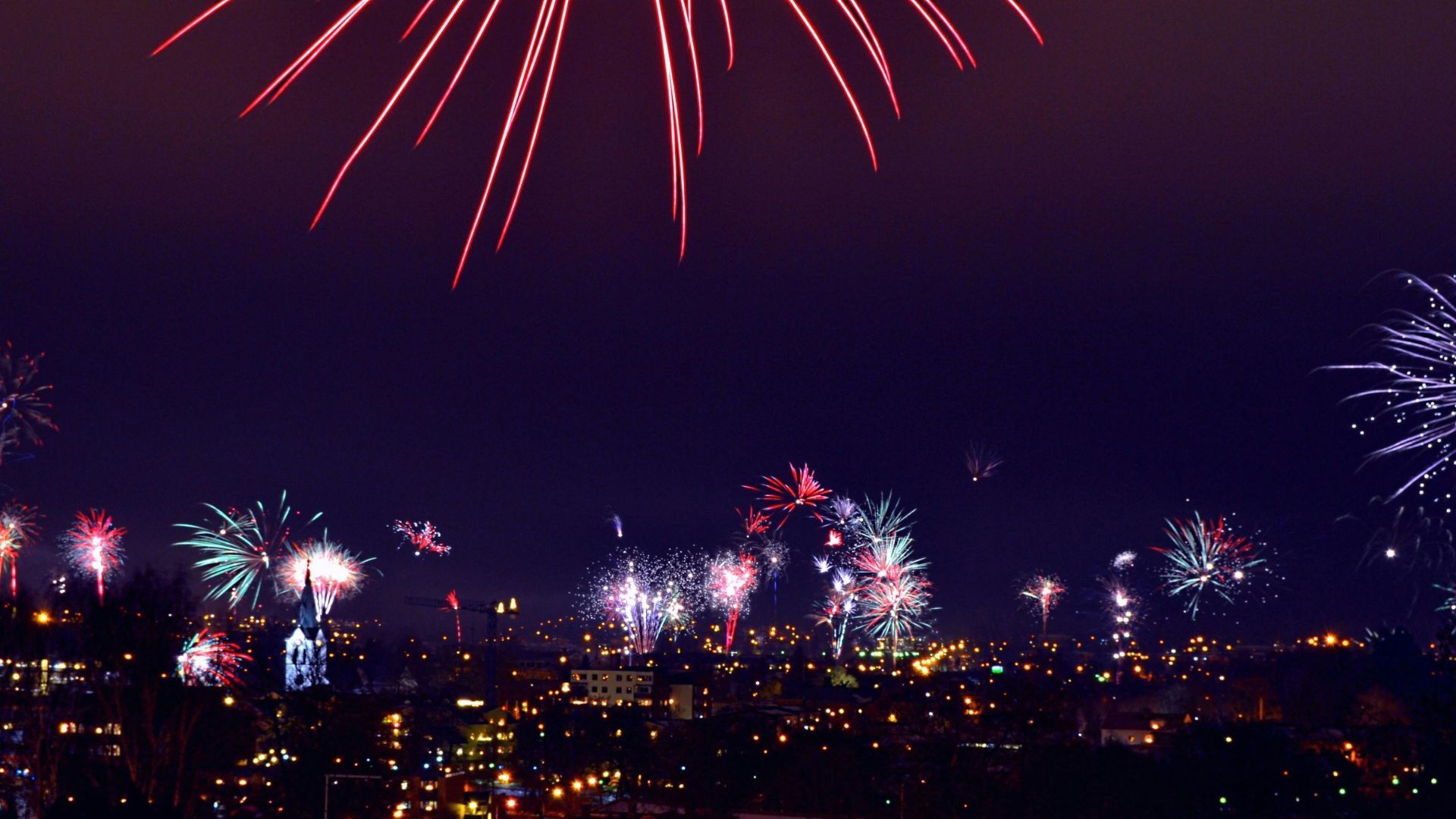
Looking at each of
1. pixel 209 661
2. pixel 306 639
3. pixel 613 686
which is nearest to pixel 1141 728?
pixel 613 686

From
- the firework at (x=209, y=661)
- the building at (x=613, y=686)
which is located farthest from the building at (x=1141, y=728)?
the firework at (x=209, y=661)

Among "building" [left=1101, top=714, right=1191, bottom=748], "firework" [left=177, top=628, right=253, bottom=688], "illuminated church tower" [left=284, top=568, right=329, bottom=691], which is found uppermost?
"illuminated church tower" [left=284, top=568, right=329, bottom=691]

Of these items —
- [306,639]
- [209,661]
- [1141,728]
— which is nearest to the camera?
[209,661]

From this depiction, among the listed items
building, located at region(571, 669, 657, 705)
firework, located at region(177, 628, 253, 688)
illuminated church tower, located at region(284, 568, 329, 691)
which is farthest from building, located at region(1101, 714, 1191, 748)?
illuminated church tower, located at region(284, 568, 329, 691)

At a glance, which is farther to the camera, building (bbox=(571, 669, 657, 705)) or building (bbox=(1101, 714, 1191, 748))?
building (bbox=(571, 669, 657, 705))

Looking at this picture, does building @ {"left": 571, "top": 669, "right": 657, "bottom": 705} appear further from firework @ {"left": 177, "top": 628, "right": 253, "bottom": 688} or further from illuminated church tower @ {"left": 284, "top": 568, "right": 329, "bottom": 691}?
firework @ {"left": 177, "top": 628, "right": 253, "bottom": 688}

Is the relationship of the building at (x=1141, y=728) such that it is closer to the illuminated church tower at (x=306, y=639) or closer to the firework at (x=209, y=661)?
the firework at (x=209, y=661)

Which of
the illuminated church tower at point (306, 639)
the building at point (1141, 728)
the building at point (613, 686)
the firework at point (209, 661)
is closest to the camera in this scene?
the firework at point (209, 661)

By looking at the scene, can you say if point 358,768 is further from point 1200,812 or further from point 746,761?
point 1200,812

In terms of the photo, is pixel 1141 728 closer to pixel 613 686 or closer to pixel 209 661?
pixel 613 686
